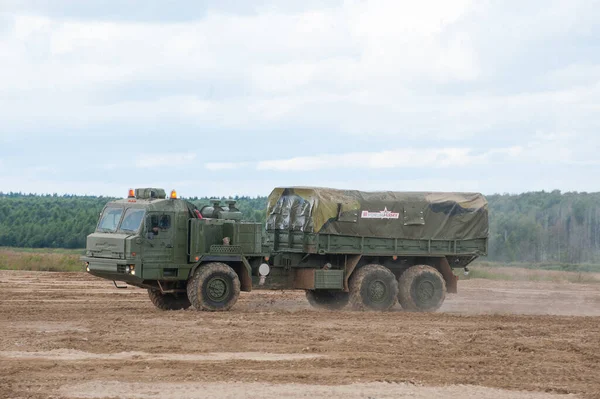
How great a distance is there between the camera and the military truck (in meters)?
22.2

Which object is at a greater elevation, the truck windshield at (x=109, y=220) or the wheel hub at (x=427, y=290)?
the truck windshield at (x=109, y=220)

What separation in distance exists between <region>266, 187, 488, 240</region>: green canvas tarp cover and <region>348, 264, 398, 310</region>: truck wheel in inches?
35.5

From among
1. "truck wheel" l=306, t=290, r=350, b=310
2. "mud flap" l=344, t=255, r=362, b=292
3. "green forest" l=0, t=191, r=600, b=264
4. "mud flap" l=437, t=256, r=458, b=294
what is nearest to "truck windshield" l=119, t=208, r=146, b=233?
"mud flap" l=344, t=255, r=362, b=292

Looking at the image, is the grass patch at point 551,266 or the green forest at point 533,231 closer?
the green forest at point 533,231

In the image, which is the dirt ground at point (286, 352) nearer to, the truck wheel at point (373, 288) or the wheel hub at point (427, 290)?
the wheel hub at point (427, 290)

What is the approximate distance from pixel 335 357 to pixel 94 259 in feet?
27.0

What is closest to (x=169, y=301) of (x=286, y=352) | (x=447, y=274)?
(x=447, y=274)

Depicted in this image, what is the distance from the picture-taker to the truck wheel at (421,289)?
24.8 m

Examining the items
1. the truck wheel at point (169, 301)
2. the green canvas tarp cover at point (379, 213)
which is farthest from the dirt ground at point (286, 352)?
the green canvas tarp cover at point (379, 213)

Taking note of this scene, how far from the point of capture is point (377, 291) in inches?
968

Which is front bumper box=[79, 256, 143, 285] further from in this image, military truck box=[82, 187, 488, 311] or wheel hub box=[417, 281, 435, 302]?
wheel hub box=[417, 281, 435, 302]

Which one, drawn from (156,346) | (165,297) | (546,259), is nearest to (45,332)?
(156,346)

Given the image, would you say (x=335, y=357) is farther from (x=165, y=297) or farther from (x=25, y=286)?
(x=25, y=286)

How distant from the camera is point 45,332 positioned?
715 inches
